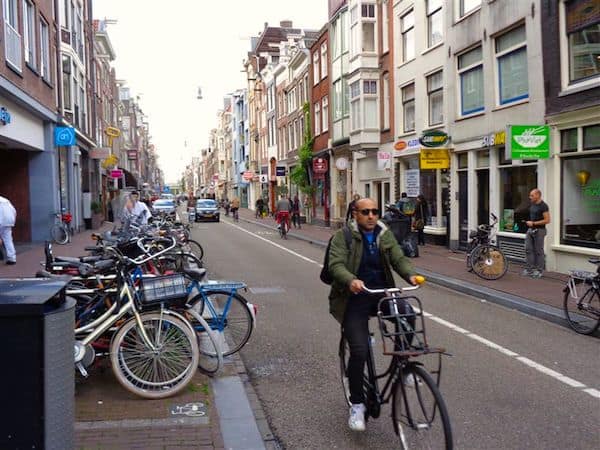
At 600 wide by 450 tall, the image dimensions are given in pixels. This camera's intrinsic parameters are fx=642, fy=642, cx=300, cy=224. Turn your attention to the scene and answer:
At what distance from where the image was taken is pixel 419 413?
3.87 metres

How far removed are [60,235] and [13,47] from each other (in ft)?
21.8

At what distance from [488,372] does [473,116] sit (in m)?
12.4

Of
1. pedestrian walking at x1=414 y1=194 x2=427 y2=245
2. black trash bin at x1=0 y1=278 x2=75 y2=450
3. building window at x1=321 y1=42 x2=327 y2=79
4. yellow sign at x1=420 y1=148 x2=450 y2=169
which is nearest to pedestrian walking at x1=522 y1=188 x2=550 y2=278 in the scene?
yellow sign at x1=420 y1=148 x2=450 y2=169

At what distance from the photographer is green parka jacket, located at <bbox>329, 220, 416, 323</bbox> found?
4465 millimetres

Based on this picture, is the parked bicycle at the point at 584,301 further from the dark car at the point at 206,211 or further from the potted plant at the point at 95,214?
the dark car at the point at 206,211

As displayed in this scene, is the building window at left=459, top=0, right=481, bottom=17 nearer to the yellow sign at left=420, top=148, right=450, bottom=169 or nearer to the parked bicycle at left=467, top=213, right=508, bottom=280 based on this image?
the yellow sign at left=420, top=148, right=450, bottom=169

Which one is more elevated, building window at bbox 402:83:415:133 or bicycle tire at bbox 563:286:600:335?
building window at bbox 402:83:415:133

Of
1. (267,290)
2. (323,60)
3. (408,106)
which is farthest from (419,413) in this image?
(323,60)

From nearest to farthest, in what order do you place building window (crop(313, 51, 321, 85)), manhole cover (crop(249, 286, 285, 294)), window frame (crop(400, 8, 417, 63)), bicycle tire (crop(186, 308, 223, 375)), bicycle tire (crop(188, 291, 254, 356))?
bicycle tire (crop(186, 308, 223, 375))
bicycle tire (crop(188, 291, 254, 356))
manhole cover (crop(249, 286, 285, 294))
window frame (crop(400, 8, 417, 63))
building window (crop(313, 51, 321, 85))

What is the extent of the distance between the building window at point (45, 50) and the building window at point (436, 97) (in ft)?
40.4

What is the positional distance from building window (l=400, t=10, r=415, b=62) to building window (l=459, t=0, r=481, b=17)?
3.51 metres

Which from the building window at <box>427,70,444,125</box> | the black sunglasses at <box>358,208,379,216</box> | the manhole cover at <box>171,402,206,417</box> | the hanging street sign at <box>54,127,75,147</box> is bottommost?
the manhole cover at <box>171,402,206,417</box>

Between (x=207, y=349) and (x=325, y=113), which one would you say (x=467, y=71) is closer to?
(x=207, y=349)

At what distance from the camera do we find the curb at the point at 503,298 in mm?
9133
